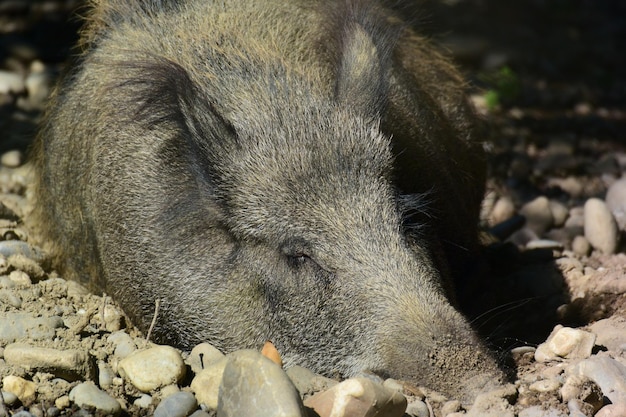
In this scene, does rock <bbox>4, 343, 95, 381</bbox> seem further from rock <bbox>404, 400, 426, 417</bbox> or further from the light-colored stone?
the light-colored stone

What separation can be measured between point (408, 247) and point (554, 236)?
7.57 ft

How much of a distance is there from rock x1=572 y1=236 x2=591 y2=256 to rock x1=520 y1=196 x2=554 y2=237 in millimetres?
378

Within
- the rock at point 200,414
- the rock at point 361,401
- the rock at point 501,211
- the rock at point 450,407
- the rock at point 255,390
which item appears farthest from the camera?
the rock at point 501,211

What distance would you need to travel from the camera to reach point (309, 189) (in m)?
3.76

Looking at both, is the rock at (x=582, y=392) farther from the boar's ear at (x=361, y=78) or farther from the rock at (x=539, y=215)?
the rock at (x=539, y=215)

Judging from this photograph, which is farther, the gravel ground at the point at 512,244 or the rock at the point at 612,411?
the gravel ground at the point at 512,244

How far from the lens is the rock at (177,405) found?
316 centimetres

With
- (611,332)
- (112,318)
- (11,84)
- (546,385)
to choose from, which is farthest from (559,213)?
(11,84)

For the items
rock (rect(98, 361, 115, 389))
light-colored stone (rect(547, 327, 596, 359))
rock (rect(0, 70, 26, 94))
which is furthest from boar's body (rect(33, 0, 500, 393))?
rock (rect(0, 70, 26, 94))

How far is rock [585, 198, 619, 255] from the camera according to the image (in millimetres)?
5391

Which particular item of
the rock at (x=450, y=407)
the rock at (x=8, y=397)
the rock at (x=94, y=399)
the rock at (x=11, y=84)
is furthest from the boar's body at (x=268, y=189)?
the rock at (x=11, y=84)

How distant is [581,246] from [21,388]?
3.47 m

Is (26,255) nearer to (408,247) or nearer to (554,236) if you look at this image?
(408,247)

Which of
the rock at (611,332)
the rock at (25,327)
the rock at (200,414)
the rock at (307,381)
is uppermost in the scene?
the rock at (200,414)
